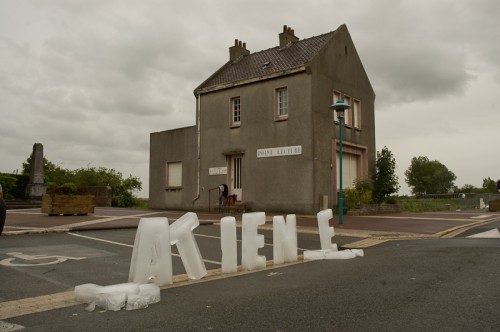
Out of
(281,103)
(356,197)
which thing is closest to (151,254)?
(356,197)

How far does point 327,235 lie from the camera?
9.32m

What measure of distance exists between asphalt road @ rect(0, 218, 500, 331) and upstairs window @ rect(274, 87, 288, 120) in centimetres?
1318

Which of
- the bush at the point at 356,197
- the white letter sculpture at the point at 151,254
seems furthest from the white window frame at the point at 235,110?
the white letter sculpture at the point at 151,254

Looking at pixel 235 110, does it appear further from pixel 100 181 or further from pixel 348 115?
pixel 100 181

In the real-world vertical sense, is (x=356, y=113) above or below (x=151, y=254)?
above

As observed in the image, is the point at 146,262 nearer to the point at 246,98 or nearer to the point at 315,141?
the point at 315,141

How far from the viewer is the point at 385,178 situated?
23875mm

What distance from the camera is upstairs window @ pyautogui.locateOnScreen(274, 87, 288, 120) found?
21719 mm

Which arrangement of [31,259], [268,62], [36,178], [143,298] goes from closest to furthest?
[143,298] < [31,259] < [268,62] < [36,178]

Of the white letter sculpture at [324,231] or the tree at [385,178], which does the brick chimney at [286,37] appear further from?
the white letter sculpture at [324,231]

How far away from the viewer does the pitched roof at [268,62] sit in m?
22.0

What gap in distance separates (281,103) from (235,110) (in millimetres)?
2913

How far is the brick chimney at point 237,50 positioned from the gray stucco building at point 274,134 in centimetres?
6

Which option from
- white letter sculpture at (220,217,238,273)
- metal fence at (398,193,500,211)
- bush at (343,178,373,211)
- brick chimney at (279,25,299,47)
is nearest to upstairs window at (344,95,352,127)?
bush at (343,178,373,211)
